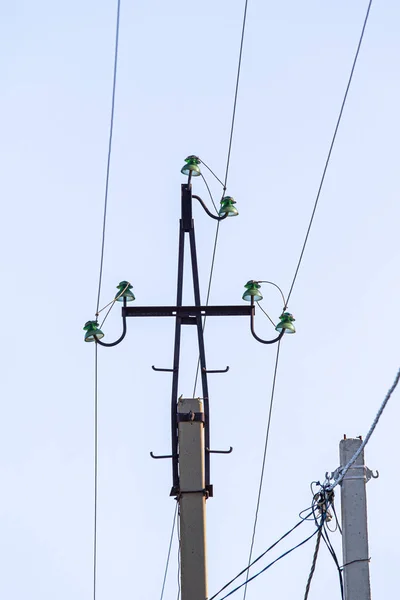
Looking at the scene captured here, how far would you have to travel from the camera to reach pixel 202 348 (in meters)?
14.8

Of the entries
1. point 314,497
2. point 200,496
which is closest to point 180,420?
point 200,496

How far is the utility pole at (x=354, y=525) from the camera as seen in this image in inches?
484

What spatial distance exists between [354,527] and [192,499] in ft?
6.75

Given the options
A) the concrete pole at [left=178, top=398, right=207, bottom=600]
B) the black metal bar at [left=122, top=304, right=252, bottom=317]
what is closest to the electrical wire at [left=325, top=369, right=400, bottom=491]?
the concrete pole at [left=178, top=398, right=207, bottom=600]

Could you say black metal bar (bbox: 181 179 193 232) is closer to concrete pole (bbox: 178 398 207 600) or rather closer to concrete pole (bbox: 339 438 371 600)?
concrete pole (bbox: 178 398 207 600)

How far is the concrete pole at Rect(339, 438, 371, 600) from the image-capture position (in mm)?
12297

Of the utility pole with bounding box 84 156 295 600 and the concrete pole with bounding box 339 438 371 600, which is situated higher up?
the utility pole with bounding box 84 156 295 600

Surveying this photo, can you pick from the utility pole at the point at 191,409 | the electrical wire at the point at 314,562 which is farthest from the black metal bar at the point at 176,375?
the electrical wire at the point at 314,562

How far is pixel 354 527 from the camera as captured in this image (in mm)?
12477

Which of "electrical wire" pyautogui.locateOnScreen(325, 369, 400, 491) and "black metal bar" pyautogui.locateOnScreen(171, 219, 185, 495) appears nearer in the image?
"electrical wire" pyautogui.locateOnScreen(325, 369, 400, 491)

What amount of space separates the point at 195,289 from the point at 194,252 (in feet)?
1.46

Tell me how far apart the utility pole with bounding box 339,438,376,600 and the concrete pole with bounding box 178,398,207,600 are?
5.96 feet

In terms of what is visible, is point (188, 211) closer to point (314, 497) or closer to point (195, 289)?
point (195, 289)

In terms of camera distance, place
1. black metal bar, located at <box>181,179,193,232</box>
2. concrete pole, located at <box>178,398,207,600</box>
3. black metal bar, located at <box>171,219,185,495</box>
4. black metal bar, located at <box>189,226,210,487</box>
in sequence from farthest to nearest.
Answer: black metal bar, located at <box>181,179,193,232</box>, black metal bar, located at <box>189,226,210,487</box>, black metal bar, located at <box>171,219,185,495</box>, concrete pole, located at <box>178,398,207,600</box>
